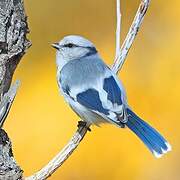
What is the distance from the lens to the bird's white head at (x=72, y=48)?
276 cm

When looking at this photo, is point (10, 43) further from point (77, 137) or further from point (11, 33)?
point (77, 137)

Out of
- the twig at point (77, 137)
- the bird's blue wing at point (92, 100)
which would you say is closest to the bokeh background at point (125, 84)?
the bird's blue wing at point (92, 100)

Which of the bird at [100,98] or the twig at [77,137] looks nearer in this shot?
the twig at [77,137]

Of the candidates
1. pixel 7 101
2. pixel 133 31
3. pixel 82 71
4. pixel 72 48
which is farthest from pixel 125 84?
pixel 7 101

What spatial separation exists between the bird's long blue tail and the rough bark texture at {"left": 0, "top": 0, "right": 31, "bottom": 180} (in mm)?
479

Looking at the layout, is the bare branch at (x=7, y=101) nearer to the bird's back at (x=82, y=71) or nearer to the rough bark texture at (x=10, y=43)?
the rough bark texture at (x=10, y=43)

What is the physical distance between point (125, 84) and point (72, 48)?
2.06 m

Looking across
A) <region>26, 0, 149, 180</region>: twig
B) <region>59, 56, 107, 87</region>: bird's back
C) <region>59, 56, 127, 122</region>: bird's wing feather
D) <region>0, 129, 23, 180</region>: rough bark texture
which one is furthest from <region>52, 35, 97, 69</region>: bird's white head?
<region>0, 129, 23, 180</region>: rough bark texture

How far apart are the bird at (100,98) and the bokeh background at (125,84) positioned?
194 centimetres

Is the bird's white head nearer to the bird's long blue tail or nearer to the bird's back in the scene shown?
the bird's back

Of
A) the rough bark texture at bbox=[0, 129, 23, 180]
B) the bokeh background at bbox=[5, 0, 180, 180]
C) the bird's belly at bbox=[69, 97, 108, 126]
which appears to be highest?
the bird's belly at bbox=[69, 97, 108, 126]

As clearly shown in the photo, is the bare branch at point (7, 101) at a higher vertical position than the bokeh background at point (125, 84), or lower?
higher

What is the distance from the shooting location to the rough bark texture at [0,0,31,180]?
2.17 meters

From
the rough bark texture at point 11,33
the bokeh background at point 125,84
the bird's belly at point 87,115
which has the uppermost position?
the rough bark texture at point 11,33
